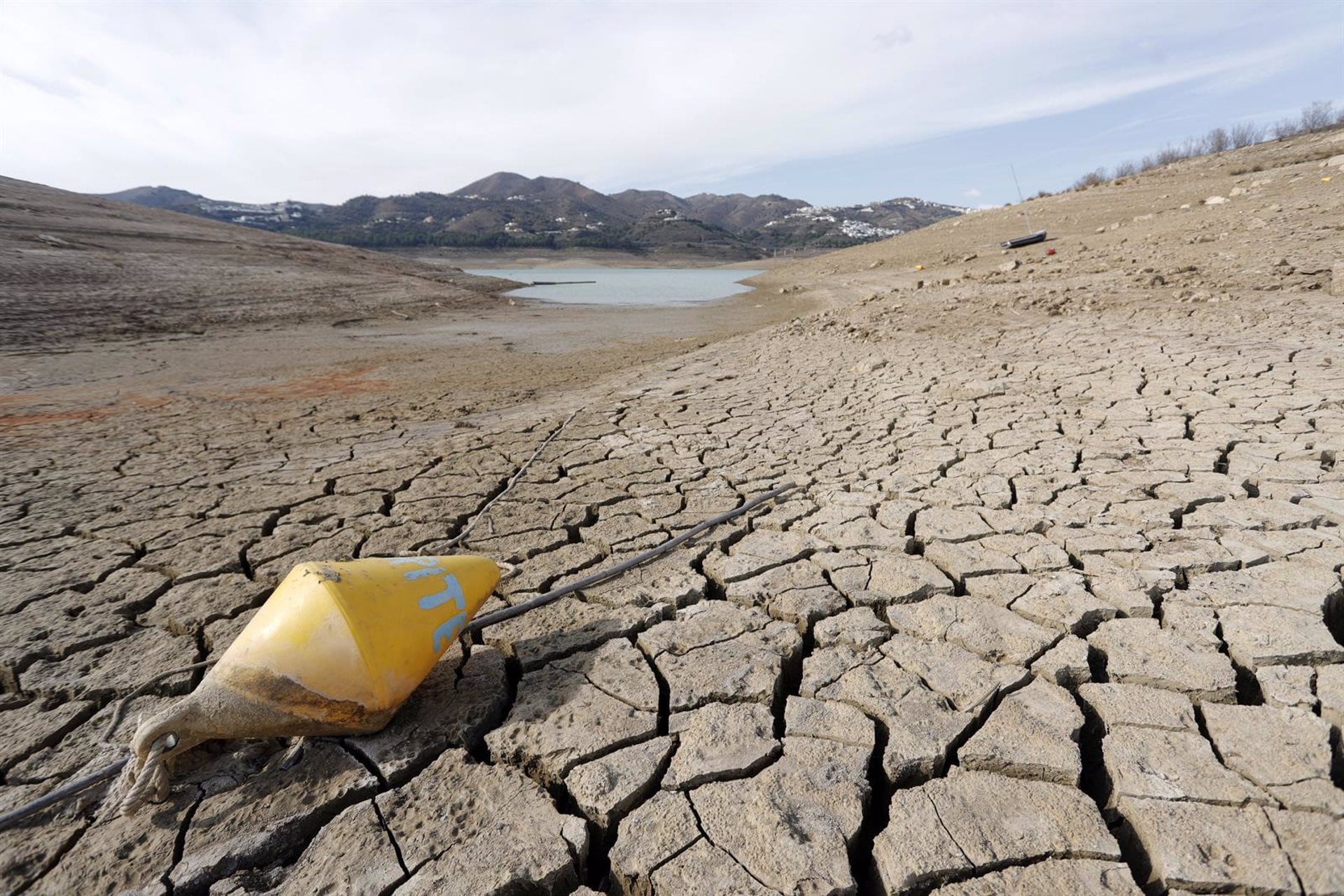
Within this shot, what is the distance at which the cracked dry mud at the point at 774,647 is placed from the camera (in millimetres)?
1260

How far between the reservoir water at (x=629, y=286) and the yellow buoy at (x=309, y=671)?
14.9 metres

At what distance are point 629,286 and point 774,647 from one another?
75.3ft

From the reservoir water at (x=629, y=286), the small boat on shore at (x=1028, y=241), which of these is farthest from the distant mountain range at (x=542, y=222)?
the small boat on shore at (x=1028, y=241)

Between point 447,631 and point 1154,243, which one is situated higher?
point 1154,243

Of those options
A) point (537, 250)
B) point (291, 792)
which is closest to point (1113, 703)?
point (291, 792)

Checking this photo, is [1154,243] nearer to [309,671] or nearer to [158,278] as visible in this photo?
[309,671]

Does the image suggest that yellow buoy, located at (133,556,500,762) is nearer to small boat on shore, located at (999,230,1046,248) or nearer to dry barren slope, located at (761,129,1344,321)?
dry barren slope, located at (761,129,1344,321)

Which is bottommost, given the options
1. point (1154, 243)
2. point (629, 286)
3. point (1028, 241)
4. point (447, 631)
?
point (447, 631)

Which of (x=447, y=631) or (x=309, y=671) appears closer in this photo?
(x=309, y=671)

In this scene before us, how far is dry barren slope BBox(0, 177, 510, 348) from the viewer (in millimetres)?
9055

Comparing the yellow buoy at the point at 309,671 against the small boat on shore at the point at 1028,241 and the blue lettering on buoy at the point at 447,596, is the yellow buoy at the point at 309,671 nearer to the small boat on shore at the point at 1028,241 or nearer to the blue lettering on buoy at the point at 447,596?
the blue lettering on buoy at the point at 447,596

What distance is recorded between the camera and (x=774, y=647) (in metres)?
1.89

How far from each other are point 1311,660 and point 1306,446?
1851 millimetres

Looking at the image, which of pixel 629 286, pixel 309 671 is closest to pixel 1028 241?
pixel 629 286
